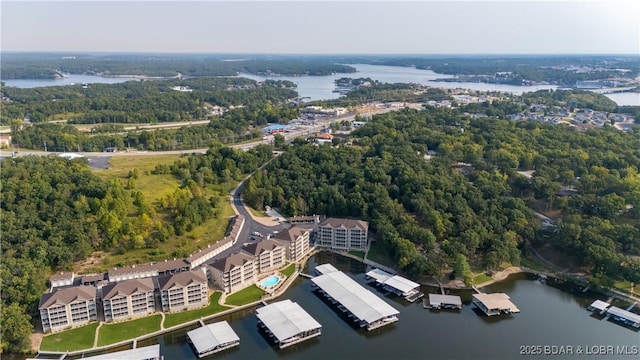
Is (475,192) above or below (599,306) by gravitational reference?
above

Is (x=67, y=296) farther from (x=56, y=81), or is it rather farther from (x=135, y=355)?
(x=56, y=81)

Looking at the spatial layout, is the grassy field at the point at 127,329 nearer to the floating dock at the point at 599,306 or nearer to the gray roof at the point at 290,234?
the gray roof at the point at 290,234

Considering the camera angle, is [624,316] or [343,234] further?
[343,234]

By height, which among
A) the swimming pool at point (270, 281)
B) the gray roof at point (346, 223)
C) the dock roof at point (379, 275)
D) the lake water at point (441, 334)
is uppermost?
the gray roof at point (346, 223)

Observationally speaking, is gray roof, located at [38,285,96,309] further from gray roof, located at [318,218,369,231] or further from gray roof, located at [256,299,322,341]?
gray roof, located at [318,218,369,231]

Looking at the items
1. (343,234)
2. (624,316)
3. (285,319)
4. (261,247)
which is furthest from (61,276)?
(624,316)

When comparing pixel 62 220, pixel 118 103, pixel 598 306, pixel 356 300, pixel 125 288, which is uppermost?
pixel 118 103

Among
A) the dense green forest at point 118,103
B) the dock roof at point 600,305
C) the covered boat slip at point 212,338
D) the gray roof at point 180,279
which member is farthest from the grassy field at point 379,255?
the dense green forest at point 118,103
